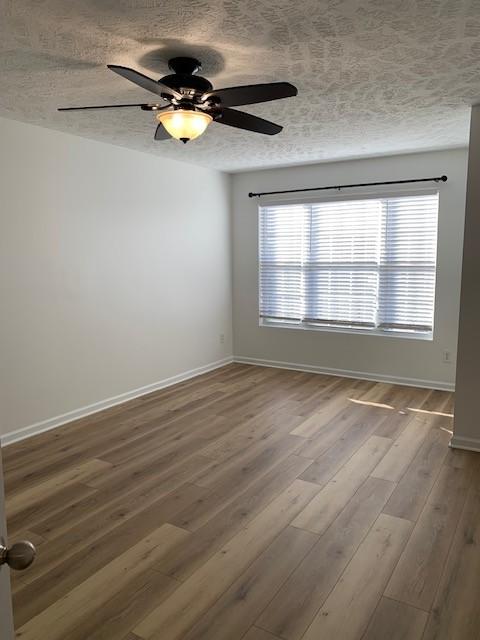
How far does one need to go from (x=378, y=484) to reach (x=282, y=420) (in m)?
1.24

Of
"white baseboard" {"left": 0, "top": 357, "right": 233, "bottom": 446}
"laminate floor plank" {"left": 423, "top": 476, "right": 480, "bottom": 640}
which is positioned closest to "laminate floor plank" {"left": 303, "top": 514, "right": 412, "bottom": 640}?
"laminate floor plank" {"left": 423, "top": 476, "right": 480, "bottom": 640}

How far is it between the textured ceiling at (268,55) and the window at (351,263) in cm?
128

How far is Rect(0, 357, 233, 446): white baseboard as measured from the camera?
12.2 ft

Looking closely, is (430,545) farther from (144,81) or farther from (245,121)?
(144,81)

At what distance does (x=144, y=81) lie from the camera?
2098 mm

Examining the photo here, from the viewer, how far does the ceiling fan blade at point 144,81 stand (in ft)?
6.42

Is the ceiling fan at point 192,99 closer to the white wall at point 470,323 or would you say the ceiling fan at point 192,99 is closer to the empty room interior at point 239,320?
the empty room interior at point 239,320

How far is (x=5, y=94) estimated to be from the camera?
2.96 metres

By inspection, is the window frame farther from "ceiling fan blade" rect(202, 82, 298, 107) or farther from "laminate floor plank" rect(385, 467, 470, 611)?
"ceiling fan blade" rect(202, 82, 298, 107)

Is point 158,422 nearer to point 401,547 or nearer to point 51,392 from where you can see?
point 51,392

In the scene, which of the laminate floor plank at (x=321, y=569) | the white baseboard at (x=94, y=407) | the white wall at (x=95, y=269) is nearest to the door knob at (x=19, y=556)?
the laminate floor plank at (x=321, y=569)

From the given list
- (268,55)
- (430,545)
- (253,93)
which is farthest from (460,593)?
(268,55)

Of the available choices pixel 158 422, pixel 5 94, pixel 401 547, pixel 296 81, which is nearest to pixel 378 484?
pixel 401 547

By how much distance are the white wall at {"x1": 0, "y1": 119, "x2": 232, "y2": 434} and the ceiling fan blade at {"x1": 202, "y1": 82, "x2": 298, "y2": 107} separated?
201 cm
